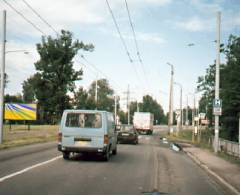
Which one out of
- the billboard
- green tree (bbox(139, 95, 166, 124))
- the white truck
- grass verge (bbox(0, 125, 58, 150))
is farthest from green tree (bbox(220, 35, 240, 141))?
green tree (bbox(139, 95, 166, 124))

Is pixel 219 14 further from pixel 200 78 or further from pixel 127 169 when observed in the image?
pixel 200 78

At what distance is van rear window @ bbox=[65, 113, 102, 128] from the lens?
16750mm

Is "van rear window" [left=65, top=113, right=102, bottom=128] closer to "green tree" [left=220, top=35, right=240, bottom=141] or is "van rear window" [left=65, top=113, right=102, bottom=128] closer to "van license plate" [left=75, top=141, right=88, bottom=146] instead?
"van license plate" [left=75, top=141, right=88, bottom=146]

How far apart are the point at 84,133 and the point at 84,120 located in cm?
61

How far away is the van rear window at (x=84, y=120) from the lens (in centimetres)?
1675

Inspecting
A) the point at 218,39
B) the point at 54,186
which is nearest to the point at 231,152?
the point at 218,39

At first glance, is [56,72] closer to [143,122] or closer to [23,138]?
[143,122]

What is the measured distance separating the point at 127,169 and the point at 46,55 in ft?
161

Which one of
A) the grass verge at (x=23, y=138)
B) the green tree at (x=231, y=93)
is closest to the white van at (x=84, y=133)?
the grass verge at (x=23, y=138)

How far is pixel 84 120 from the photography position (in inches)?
663

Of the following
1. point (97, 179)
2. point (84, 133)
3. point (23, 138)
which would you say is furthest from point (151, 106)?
point (97, 179)

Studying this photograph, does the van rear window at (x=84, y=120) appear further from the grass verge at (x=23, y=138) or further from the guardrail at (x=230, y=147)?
the guardrail at (x=230, y=147)

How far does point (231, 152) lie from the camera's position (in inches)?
941

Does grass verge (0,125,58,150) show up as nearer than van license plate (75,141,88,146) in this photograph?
No
